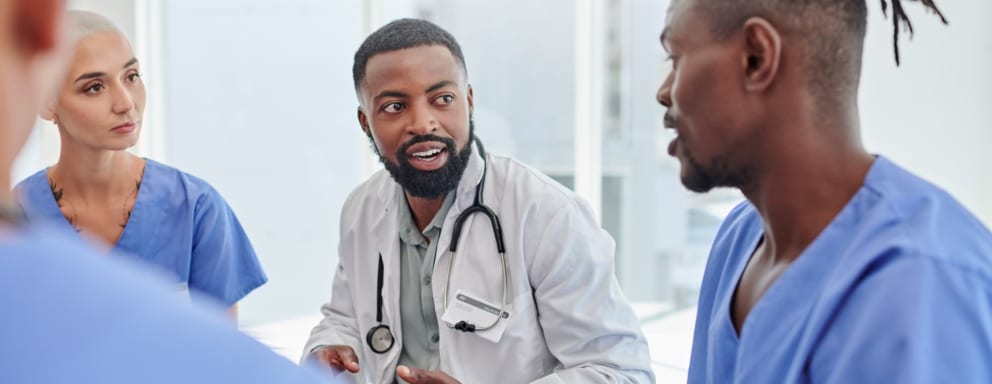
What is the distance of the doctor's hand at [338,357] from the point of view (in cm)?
174

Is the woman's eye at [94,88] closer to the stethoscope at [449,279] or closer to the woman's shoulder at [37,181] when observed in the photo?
the woman's shoulder at [37,181]

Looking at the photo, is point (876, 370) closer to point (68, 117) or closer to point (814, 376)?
point (814, 376)

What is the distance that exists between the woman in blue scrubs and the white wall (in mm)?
1889

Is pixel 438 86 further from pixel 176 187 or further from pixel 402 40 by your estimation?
pixel 176 187

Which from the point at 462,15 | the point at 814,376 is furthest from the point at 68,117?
the point at 462,15

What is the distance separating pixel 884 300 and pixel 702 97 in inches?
12.3

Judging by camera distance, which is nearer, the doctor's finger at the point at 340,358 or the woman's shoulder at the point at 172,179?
the doctor's finger at the point at 340,358

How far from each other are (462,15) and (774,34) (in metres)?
3.54

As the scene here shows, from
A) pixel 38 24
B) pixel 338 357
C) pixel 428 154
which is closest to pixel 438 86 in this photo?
pixel 428 154

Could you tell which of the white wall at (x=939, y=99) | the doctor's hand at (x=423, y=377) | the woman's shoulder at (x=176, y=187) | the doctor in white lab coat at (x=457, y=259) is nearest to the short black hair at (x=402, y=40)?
the doctor in white lab coat at (x=457, y=259)

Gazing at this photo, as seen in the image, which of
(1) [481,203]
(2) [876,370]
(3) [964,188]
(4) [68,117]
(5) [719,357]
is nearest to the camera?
(2) [876,370]

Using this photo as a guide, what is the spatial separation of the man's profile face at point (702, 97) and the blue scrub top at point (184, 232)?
1.28 meters

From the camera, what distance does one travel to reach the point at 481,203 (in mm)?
1788

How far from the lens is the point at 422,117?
181 centimetres
